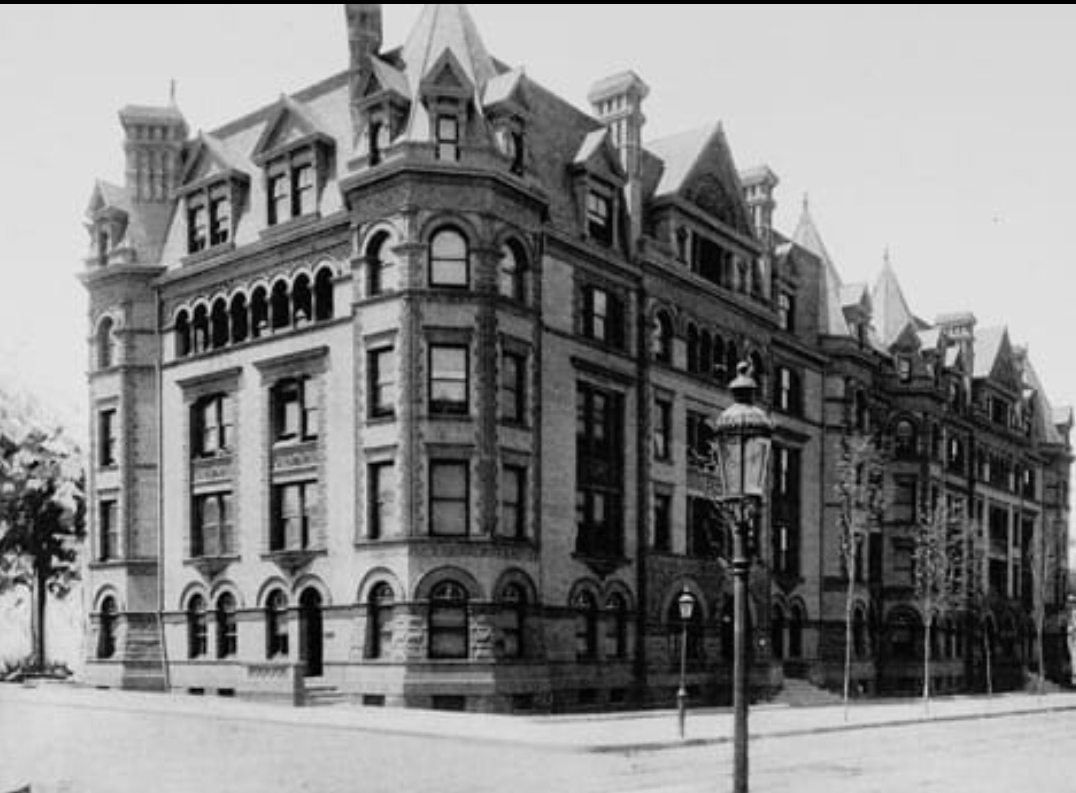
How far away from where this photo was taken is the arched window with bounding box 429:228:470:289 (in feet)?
115

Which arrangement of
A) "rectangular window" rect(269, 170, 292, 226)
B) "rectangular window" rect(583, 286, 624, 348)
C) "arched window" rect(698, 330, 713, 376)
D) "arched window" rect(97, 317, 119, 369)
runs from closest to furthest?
"rectangular window" rect(269, 170, 292, 226) → "rectangular window" rect(583, 286, 624, 348) → "arched window" rect(97, 317, 119, 369) → "arched window" rect(698, 330, 713, 376)

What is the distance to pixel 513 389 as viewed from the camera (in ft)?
119

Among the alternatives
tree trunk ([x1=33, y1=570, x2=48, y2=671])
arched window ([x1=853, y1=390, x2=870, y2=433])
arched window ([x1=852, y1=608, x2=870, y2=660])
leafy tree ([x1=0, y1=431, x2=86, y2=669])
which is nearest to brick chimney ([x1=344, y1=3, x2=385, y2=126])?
leafy tree ([x1=0, y1=431, x2=86, y2=669])

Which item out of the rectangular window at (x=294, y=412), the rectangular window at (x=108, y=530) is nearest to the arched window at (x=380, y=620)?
the rectangular window at (x=294, y=412)

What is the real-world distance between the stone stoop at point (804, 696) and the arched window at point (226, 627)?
1951 centimetres

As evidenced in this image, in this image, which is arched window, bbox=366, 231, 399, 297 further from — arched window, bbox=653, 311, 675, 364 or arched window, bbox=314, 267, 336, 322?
arched window, bbox=653, 311, 675, 364

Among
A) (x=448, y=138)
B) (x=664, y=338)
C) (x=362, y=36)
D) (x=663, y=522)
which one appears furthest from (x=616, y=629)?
(x=362, y=36)

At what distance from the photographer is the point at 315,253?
37906 millimetres

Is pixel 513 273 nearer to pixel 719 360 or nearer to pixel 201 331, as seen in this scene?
pixel 201 331

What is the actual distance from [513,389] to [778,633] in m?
19.3

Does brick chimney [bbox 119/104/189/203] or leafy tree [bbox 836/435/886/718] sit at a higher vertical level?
brick chimney [bbox 119/104/189/203]

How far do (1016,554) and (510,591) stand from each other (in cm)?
4720

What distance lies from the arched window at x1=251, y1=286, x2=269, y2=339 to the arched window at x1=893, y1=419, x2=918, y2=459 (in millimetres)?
32619

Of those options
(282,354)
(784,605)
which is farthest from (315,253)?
(784,605)
